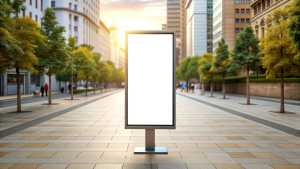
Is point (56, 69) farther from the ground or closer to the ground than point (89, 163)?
farther from the ground

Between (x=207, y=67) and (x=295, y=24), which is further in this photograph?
(x=207, y=67)

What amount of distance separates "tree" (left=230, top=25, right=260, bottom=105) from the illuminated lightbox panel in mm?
15494

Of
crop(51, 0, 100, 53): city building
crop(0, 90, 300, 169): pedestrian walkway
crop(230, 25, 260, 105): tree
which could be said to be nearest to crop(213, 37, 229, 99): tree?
crop(230, 25, 260, 105): tree

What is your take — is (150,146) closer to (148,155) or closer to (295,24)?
(148,155)

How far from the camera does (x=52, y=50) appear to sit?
18438mm

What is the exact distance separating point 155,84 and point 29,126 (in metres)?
6.75

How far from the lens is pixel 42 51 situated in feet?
58.7

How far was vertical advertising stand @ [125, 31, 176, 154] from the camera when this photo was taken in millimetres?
5602

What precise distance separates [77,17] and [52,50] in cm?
6566

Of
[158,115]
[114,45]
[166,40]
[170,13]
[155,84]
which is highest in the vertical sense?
[170,13]

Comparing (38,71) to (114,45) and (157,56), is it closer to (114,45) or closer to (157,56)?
(157,56)

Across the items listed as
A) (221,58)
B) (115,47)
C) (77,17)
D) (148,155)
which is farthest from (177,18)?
(148,155)

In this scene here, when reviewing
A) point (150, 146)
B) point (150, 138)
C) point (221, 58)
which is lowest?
point (150, 146)

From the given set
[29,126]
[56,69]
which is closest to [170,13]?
[56,69]
